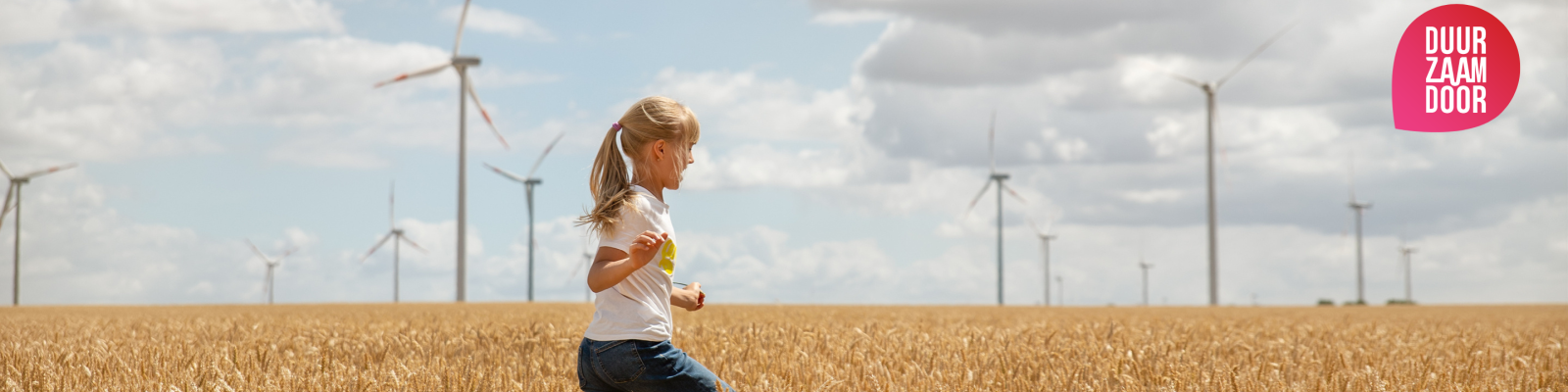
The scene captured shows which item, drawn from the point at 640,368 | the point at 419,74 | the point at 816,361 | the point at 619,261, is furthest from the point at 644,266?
the point at 419,74

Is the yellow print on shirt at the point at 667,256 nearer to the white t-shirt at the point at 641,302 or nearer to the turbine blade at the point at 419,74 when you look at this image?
the white t-shirt at the point at 641,302

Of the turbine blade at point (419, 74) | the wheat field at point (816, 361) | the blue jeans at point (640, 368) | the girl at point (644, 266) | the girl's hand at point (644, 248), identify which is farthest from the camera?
the turbine blade at point (419, 74)

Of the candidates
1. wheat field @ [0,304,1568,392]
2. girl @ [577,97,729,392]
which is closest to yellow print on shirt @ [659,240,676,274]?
girl @ [577,97,729,392]

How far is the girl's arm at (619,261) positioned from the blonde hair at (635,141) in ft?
0.39

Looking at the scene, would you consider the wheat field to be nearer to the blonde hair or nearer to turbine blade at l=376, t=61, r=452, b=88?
the blonde hair

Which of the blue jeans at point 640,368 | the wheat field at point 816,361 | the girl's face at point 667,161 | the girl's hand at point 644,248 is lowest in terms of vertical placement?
the wheat field at point 816,361

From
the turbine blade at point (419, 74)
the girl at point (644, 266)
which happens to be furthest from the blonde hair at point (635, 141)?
the turbine blade at point (419, 74)

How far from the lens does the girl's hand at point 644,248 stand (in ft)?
15.0

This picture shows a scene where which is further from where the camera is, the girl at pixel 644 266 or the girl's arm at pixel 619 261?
the girl at pixel 644 266

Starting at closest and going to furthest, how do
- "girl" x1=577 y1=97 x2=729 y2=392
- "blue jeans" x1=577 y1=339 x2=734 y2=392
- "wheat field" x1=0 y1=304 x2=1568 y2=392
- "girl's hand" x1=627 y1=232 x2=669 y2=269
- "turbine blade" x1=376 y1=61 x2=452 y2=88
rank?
"girl's hand" x1=627 y1=232 x2=669 y2=269
"girl" x1=577 y1=97 x2=729 y2=392
"blue jeans" x1=577 y1=339 x2=734 y2=392
"wheat field" x1=0 y1=304 x2=1568 y2=392
"turbine blade" x1=376 y1=61 x2=452 y2=88

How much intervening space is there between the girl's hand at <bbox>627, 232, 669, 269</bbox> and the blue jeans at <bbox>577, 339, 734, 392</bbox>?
1.85 ft

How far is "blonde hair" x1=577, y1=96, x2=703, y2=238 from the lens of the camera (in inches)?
196

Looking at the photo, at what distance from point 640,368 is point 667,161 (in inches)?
37.4

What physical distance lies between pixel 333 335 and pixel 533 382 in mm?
4966
